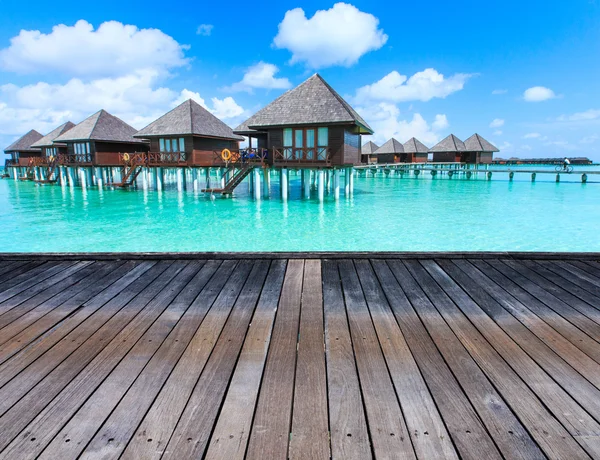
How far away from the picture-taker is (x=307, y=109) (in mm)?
21938

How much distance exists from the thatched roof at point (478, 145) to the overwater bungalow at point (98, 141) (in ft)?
140

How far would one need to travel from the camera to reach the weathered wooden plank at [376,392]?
161cm

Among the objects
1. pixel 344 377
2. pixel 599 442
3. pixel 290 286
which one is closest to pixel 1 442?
pixel 344 377

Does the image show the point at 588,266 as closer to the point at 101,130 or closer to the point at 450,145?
the point at 101,130

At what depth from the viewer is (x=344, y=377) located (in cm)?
211

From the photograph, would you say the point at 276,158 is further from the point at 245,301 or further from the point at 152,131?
the point at 245,301

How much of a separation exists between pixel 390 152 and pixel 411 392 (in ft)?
189

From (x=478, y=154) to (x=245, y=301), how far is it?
185 ft

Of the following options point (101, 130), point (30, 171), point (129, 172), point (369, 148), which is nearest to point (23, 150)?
point (30, 171)

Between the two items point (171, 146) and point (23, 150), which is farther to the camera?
point (23, 150)

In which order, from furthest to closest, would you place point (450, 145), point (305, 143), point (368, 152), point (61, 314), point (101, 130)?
1. point (368, 152)
2. point (450, 145)
3. point (101, 130)
4. point (305, 143)
5. point (61, 314)

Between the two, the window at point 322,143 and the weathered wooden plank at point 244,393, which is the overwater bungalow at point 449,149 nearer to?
the window at point 322,143

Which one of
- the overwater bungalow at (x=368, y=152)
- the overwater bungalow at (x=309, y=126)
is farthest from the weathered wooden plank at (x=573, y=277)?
the overwater bungalow at (x=368, y=152)

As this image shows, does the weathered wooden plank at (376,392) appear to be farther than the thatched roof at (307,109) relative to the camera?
No
